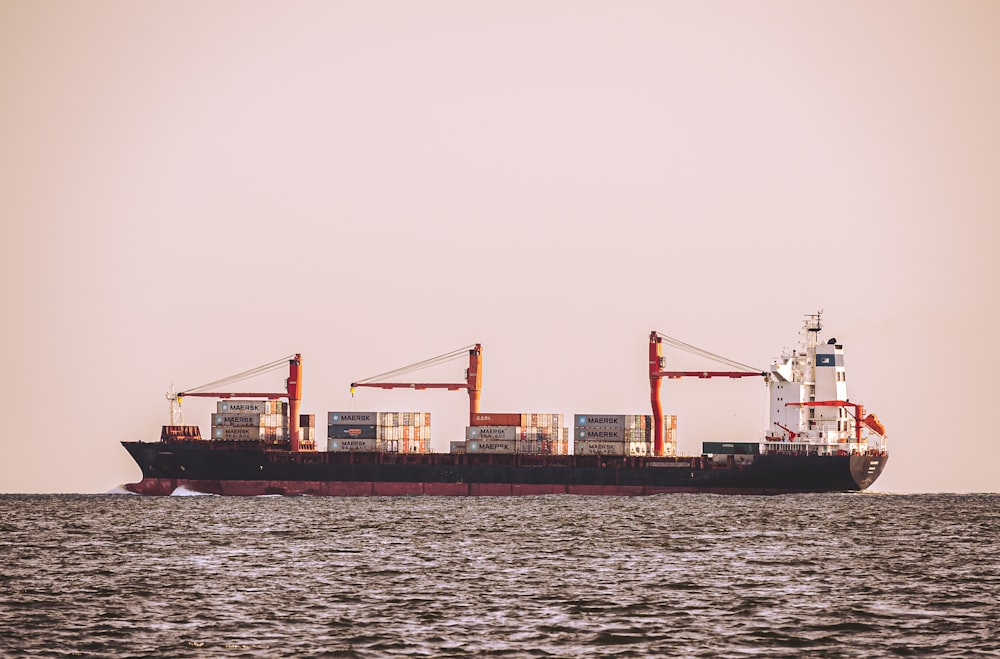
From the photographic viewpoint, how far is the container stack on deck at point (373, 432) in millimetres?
130625

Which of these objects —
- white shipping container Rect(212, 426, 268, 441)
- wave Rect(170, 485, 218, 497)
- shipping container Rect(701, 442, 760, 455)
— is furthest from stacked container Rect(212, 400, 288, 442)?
shipping container Rect(701, 442, 760, 455)

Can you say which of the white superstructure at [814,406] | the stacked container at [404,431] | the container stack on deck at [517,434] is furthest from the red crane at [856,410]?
the stacked container at [404,431]

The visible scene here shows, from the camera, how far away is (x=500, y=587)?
47.3 m

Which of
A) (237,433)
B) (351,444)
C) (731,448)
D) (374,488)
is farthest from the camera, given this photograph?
(237,433)

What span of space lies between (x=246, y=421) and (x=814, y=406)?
54.3 metres

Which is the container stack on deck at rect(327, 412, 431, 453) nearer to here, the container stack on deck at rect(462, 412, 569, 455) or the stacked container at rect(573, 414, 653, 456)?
the container stack on deck at rect(462, 412, 569, 455)

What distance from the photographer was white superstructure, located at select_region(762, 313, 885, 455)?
125188 millimetres

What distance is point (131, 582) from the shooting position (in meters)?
49.0

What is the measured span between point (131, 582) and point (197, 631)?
12877mm

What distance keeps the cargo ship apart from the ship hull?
0.31 ft

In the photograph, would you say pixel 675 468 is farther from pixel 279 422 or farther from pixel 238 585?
pixel 238 585

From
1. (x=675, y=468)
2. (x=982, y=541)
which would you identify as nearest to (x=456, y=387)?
(x=675, y=468)

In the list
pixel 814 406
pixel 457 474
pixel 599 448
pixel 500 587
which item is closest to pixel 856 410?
pixel 814 406

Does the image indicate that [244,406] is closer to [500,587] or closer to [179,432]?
[179,432]
